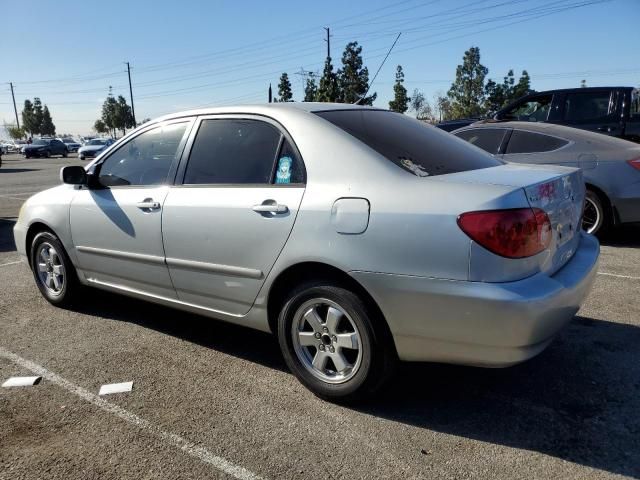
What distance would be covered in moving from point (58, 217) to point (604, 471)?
411 centimetres

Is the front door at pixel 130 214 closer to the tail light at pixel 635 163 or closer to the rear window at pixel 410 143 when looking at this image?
the rear window at pixel 410 143

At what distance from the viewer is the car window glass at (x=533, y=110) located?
8789 millimetres

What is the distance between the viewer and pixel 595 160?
6.31m

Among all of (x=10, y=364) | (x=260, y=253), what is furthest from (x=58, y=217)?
(x=260, y=253)

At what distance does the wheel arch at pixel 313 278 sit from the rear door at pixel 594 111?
7179mm

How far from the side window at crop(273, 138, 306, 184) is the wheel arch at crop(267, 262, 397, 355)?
0.49 meters

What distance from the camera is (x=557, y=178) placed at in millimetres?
2836

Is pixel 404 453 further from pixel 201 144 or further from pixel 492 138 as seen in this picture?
pixel 492 138

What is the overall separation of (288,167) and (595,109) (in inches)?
287

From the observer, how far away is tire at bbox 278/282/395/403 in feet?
8.98

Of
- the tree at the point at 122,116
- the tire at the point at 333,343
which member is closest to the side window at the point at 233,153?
the tire at the point at 333,343

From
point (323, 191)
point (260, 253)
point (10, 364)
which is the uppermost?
point (323, 191)

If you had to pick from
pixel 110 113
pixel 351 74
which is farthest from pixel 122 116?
pixel 351 74

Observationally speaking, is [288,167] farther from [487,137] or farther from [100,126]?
[100,126]
